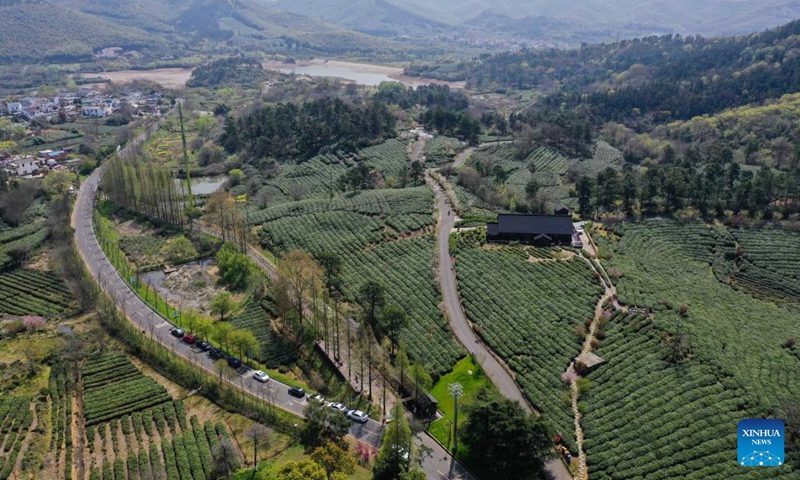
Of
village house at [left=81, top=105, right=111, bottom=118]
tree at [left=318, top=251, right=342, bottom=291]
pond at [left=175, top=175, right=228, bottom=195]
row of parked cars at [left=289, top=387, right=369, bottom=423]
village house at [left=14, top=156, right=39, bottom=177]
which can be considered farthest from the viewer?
village house at [left=81, top=105, right=111, bottom=118]

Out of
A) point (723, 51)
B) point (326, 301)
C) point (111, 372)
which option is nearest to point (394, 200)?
point (326, 301)

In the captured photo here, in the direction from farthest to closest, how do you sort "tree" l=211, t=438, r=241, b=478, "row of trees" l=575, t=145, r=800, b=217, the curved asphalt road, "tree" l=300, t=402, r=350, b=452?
"row of trees" l=575, t=145, r=800, b=217
the curved asphalt road
"tree" l=300, t=402, r=350, b=452
"tree" l=211, t=438, r=241, b=478

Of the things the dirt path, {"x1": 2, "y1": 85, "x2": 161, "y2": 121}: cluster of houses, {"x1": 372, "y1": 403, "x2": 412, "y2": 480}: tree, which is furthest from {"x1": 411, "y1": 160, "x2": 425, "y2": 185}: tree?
{"x1": 2, "y1": 85, "x2": 161, "y2": 121}: cluster of houses

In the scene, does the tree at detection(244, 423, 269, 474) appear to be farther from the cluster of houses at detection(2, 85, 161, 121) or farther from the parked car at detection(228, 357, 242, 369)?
the cluster of houses at detection(2, 85, 161, 121)

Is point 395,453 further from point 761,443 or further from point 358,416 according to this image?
point 761,443

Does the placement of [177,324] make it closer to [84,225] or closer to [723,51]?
[84,225]
